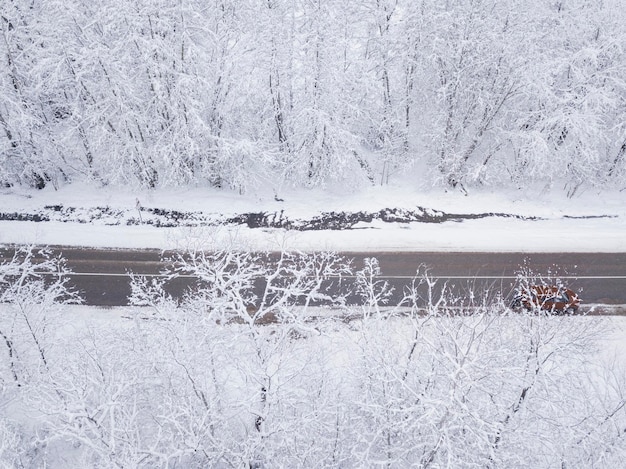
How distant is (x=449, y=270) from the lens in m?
19.2

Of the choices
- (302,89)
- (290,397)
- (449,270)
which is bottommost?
(290,397)

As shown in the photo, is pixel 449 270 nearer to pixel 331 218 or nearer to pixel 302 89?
pixel 331 218

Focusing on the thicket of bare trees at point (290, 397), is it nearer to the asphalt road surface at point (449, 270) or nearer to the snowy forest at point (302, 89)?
the asphalt road surface at point (449, 270)

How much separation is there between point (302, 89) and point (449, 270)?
12488 millimetres

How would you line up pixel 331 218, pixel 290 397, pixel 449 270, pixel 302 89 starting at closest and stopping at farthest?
pixel 290 397
pixel 449 270
pixel 331 218
pixel 302 89

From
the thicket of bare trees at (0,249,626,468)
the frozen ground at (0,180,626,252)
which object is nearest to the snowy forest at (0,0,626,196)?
the frozen ground at (0,180,626,252)

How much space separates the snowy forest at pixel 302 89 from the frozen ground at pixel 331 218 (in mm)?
1068

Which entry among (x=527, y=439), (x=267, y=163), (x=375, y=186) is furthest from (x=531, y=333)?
(x=267, y=163)

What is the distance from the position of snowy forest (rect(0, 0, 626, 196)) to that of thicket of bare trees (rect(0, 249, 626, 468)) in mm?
11062

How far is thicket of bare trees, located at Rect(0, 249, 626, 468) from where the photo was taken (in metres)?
9.84

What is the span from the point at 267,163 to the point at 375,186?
6.70 meters

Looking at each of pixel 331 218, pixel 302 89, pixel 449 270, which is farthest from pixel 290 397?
pixel 302 89

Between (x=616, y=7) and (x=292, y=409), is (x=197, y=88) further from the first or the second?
(x=616, y=7)

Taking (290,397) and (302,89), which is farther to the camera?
(302,89)
